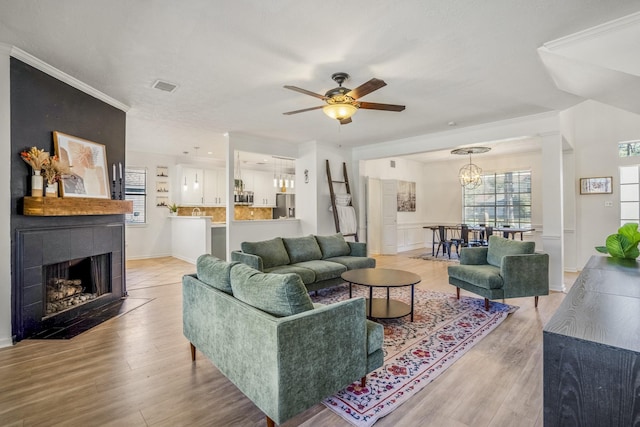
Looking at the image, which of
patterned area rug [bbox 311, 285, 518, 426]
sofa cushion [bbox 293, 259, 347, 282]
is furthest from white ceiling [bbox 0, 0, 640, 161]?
patterned area rug [bbox 311, 285, 518, 426]

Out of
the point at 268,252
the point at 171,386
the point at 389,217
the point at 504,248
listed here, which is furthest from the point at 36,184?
the point at 389,217

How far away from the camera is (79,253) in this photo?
3645mm

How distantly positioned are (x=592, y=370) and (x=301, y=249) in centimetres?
404

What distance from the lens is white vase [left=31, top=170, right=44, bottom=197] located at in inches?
120

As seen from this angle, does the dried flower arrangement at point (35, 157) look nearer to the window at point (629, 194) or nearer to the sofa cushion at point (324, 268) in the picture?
the sofa cushion at point (324, 268)

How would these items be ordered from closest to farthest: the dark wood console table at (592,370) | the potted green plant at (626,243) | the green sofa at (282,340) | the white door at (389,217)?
the dark wood console table at (592,370) → the green sofa at (282,340) → the potted green plant at (626,243) → the white door at (389,217)

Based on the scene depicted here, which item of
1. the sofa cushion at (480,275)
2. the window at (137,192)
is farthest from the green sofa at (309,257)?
the window at (137,192)

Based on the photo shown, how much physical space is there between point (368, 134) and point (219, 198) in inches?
187

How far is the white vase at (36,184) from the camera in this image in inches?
120

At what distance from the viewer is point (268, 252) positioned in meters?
4.40

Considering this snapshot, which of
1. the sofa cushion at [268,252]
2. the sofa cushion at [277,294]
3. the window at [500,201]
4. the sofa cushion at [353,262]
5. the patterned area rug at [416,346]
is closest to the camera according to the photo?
the sofa cushion at [277,294]

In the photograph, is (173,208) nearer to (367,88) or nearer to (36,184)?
(36,184)

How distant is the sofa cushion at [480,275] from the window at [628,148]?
3.91 meters

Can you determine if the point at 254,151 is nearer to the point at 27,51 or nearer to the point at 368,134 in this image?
the point at 368,134
